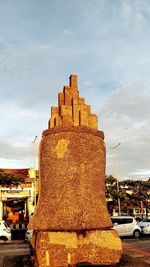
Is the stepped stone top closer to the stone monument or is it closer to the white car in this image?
the stone monument

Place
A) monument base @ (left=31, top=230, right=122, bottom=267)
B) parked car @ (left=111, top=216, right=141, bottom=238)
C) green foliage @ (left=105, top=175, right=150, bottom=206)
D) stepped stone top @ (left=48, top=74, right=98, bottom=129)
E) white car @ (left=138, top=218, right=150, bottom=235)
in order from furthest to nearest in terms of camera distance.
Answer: green foliage @ (left=105, top=175, right=150, bottom=206) < white car @ (left=138, top=218, right=150, bottom=235) < parked car @ (left=111, top=216, right=141, bottom=238) < stepped stone top @ (left=48, top=74, right=98, bottom=129) < monument base @ (left=31, top=230, right=122, bottom=267)

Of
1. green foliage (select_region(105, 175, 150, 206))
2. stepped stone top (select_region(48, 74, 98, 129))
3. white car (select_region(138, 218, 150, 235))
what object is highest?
stepped stone top (select_region(48, 74, 98, 129))

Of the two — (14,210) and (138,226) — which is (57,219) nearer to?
(138,226)

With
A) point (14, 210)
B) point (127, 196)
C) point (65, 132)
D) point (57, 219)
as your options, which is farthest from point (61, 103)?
point (127, 196)

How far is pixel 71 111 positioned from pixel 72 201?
2646 mm

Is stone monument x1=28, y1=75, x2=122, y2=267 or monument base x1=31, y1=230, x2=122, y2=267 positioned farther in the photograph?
stone monument x1=28, y1=75, x2=122, y2=267

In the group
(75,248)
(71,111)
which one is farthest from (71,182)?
(71,111)

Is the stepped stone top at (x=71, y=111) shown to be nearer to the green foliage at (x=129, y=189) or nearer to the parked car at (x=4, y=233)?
the parked car at (x=4, y=233)

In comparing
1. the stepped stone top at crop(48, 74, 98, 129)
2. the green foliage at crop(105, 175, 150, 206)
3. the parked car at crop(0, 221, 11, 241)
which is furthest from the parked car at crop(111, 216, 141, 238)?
the green foliage at crop(105, 175, 150, 206)

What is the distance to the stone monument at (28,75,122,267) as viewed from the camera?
25.3 feet

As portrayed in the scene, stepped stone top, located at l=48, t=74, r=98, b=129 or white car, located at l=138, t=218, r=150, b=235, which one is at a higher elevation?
stepped stone top, located at l=48, t=74, r=98, b=129

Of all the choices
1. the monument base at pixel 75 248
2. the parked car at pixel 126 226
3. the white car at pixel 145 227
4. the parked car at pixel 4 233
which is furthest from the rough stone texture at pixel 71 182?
the white car at pixel 145 227

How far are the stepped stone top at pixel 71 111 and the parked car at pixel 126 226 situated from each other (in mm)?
12971

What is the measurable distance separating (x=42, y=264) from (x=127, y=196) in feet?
145
